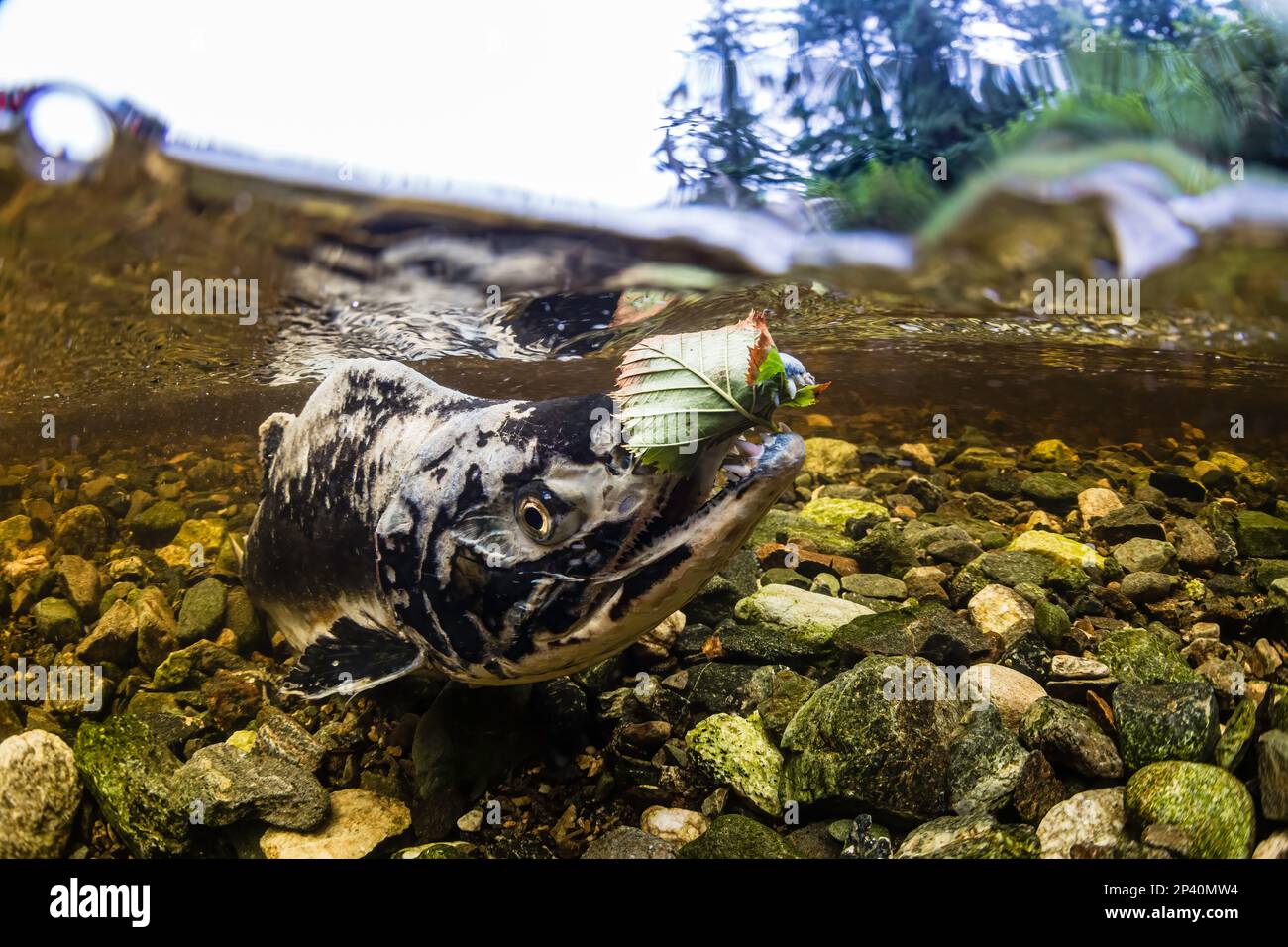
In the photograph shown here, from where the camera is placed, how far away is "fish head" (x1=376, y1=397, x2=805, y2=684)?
251cm

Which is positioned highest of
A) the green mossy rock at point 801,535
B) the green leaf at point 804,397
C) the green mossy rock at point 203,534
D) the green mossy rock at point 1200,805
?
the green leaf at point 804,397

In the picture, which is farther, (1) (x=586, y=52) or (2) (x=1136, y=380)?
(2) (x=1136, y=380)

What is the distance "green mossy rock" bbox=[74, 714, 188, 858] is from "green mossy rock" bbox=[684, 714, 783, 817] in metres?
2.16

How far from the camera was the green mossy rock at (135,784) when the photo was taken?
309cm

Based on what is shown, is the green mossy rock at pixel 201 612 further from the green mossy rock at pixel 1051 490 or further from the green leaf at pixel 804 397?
the green mossy rock at pixel 1051 490

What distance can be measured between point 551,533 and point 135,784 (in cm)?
223

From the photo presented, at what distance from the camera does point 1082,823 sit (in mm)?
2680

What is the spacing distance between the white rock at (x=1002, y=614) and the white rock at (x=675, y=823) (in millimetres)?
2058

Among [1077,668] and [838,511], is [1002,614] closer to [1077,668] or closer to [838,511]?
[1077,668]

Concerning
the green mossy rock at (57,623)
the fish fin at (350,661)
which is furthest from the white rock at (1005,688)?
the green mossy rock at (57,623)
